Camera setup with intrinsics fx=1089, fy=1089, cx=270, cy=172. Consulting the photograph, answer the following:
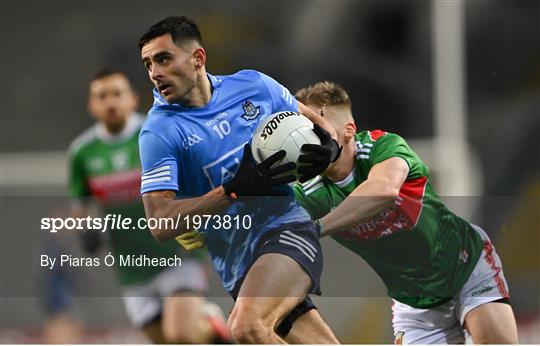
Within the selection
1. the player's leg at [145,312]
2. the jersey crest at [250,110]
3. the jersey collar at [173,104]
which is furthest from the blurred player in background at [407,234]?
the player's leg at [145,312]

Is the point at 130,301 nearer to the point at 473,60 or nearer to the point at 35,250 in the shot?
the point at 35,250

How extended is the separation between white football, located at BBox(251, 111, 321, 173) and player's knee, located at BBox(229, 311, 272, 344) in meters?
0.65

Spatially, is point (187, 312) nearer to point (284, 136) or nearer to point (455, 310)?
point (455, 310)

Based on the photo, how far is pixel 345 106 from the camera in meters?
4.99

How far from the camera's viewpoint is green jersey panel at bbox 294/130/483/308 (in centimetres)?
485

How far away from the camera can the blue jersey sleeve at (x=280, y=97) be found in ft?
15.6

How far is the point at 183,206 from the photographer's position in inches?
183

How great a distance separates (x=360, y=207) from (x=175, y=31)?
1119 mm

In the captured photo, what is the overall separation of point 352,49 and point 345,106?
1397mm

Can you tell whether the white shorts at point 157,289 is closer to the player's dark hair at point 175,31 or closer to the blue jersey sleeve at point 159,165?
the blue jersey sleeve at point 159,165

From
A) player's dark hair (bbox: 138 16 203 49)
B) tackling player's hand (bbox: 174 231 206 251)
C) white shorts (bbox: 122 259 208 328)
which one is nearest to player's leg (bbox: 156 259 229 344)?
white shorts (bbox: 122 259 208 328)

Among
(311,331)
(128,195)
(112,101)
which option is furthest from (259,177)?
(112,101)

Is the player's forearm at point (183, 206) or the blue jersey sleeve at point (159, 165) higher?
the blue jersey sleeve at point (159, 165)

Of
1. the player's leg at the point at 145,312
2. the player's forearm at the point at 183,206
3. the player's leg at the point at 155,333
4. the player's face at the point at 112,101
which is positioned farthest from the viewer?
the player's leg at the point at 155,333
